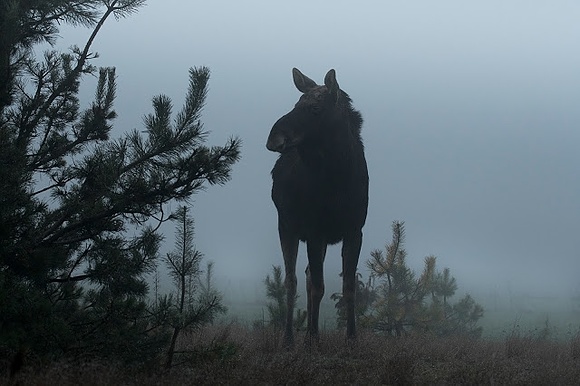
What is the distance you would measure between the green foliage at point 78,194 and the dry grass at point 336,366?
60 cm

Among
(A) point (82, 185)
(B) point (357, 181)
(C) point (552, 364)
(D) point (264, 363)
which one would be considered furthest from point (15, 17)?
(C) point (552, 364)

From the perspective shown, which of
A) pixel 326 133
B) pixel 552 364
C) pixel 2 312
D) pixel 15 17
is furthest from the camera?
pixel 326 133

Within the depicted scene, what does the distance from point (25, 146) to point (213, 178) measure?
5.89ft

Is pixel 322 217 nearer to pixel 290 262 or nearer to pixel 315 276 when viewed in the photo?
pixel 315 276

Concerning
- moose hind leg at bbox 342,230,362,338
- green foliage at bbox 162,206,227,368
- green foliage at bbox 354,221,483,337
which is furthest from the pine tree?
green foliage at bbox 162,206,227,368

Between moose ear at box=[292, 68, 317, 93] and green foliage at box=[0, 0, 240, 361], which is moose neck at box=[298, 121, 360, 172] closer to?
moose ear at box=[292, 68, 317, 93]

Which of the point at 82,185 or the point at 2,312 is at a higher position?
the point at 82,185

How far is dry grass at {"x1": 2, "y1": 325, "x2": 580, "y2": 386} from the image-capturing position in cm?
545

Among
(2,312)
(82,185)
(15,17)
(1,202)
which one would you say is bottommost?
(2,312)

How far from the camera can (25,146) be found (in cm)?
664

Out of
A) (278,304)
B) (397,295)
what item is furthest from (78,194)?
(397,295)

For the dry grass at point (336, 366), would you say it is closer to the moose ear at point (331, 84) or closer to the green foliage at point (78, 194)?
the green foliage at point (78, 194)

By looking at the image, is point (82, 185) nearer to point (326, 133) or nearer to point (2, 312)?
point (2, 312)

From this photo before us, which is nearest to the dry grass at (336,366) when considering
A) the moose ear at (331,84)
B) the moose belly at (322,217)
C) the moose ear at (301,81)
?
the moose belly at (322,217)
